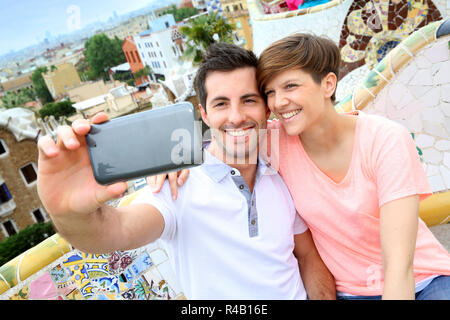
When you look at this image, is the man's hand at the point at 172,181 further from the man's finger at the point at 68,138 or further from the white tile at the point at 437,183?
the white tile at the point at 437,183

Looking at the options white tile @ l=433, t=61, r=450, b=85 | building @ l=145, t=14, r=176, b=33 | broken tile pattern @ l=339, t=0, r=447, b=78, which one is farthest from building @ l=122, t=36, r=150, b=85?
white tile @ l=433, t=61, r=450, b=85

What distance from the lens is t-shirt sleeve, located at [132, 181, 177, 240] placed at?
4.62ft

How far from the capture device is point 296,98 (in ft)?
4.67

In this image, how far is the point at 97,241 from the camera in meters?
1.18

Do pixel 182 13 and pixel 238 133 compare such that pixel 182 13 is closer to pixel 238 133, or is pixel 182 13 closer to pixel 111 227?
pixel 238 133

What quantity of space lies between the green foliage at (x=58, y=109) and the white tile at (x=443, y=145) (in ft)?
119

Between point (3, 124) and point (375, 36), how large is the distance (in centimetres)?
1226

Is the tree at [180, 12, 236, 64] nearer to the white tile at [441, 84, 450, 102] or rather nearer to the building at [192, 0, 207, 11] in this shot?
the white tile at [441, 84, 450, 102]

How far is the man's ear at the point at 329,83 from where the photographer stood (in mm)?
1496

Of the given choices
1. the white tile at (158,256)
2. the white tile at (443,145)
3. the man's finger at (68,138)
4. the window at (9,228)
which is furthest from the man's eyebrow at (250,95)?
the window at (9,228)

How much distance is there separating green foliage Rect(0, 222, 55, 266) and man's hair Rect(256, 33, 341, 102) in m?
13.1

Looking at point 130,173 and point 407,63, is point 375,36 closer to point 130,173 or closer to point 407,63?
point 407,63

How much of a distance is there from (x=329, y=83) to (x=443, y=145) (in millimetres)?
1179
